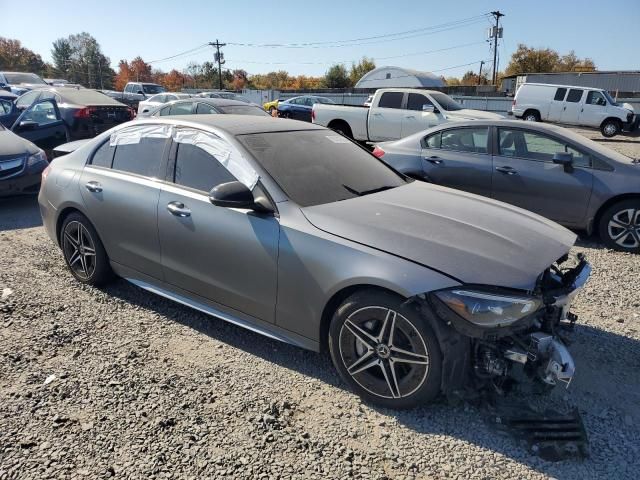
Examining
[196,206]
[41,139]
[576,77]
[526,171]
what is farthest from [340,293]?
[576,77]

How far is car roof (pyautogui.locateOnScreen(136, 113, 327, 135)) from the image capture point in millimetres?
3686

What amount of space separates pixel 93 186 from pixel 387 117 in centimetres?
1040

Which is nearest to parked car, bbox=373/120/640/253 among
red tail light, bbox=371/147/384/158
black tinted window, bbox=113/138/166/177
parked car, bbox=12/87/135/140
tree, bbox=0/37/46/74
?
red tail light, bbox=371/147/384/158

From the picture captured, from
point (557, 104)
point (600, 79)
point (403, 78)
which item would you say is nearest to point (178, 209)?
point (557, 104)

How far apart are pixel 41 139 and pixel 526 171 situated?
921cm

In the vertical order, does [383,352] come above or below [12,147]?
below

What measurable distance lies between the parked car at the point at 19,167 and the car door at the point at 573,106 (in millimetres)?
22491

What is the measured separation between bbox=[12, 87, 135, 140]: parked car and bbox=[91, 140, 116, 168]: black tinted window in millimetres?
6810

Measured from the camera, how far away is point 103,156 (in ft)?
14.2

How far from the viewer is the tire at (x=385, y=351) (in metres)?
2.64

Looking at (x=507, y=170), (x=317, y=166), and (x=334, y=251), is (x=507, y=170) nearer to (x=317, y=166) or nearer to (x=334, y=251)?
(x=317, y=166)

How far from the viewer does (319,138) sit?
406cm

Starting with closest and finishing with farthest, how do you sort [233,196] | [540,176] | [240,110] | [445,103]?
[233,196], [540,176], [240,110], [445,103]

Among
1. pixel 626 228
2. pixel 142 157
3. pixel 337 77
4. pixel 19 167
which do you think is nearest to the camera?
pixel 142 157
